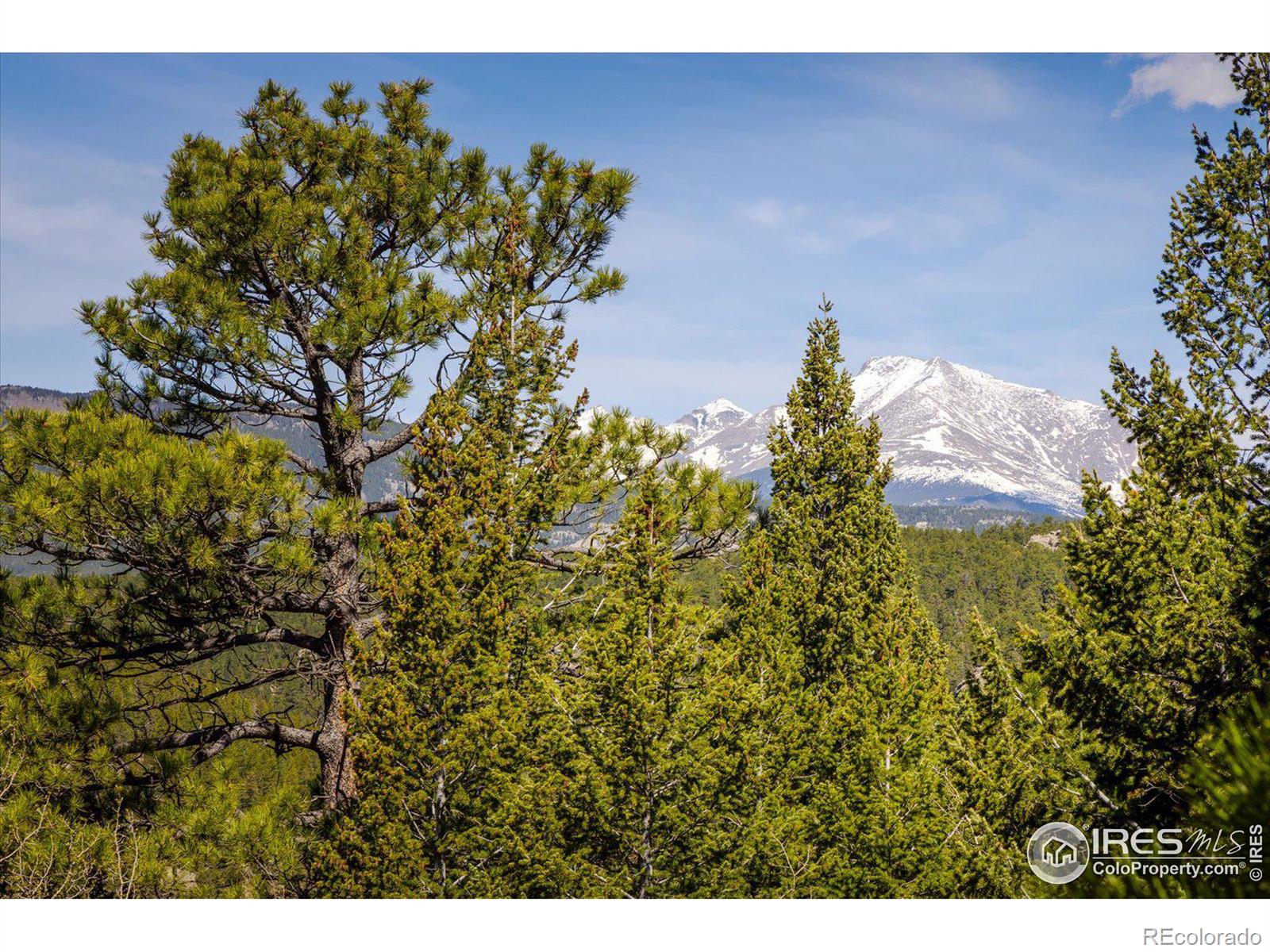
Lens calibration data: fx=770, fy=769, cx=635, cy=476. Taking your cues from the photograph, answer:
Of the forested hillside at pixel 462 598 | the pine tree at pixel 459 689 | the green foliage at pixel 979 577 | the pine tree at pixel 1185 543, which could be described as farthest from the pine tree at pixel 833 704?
the green foliage at pixel 979 577

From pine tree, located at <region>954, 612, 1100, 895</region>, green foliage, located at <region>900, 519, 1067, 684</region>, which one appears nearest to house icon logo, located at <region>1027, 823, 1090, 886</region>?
pine tree, located at <region>954, 612, 1100, 895</region>

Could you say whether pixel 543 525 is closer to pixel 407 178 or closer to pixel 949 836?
pixel 407 178

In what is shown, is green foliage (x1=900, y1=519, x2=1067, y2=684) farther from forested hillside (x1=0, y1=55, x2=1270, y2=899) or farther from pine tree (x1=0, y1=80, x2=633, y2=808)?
pine tree (x1=0, y1=80, x2=633, y2=808)

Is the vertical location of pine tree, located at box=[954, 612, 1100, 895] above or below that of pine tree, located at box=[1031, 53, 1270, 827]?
below

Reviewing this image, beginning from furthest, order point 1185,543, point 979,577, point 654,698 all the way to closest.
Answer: point 979,577 → point 654,698 → point 1185,543

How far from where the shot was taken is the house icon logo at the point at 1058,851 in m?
6.68

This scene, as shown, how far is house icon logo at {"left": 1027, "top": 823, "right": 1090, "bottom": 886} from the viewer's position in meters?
6.68

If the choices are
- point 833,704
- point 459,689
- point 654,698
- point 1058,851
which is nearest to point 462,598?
point 459,689

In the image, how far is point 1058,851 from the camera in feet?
24.0

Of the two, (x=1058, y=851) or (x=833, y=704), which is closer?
(x=1058, y=851)

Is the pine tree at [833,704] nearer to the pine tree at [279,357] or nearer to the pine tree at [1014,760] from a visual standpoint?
the pine tree at [1014,760]

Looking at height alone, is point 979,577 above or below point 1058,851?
below

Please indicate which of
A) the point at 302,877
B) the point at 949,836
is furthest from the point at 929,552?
the point at 302,877

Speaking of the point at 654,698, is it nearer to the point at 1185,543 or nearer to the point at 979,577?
the point at 1185,543
